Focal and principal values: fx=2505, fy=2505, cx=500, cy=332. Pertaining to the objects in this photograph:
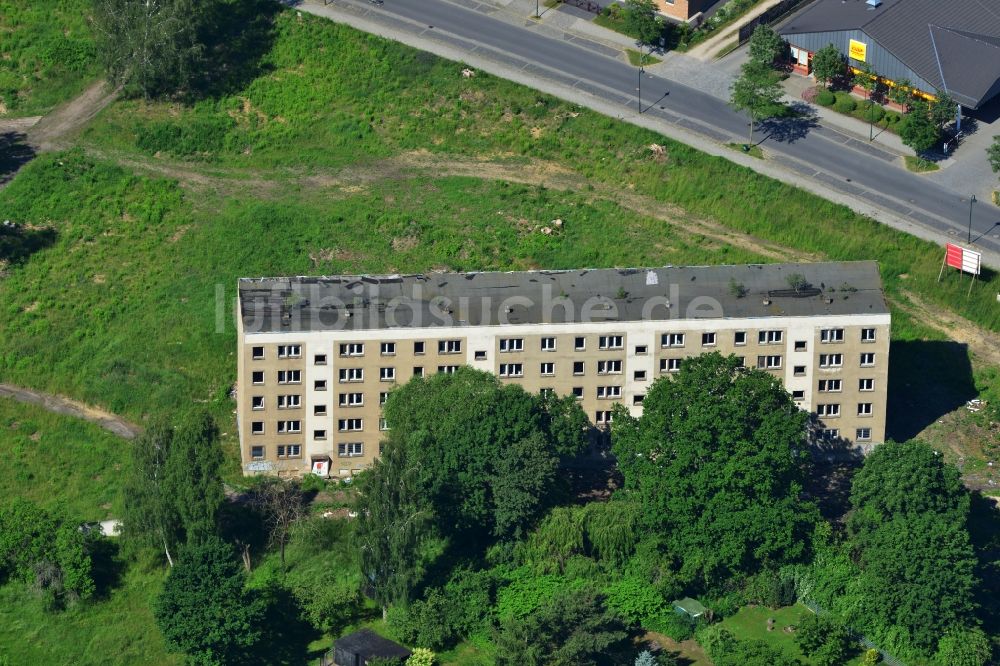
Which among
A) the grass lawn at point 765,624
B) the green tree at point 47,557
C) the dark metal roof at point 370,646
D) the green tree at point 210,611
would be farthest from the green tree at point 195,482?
the grass lawn at point 765,624

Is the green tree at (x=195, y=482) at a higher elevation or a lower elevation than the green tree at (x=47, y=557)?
higher

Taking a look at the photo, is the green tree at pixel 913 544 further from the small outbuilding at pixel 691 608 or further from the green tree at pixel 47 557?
the green tree at pixel 47 557

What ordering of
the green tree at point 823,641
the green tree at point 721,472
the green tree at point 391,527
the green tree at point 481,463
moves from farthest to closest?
the green tree at point 481,463, the green tree at point 721,472, the green tree at point 391,527, the green tree at point 823,641

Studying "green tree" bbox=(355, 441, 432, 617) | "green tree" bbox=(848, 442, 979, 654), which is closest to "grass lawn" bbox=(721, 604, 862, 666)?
"green tree" bbox=(848, 442, 979, 654)

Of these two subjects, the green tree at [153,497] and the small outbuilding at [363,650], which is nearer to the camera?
the small outbuilding at [363,650]

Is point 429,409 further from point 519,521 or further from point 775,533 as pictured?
point 775,533

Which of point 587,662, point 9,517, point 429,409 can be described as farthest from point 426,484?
point 9,517
